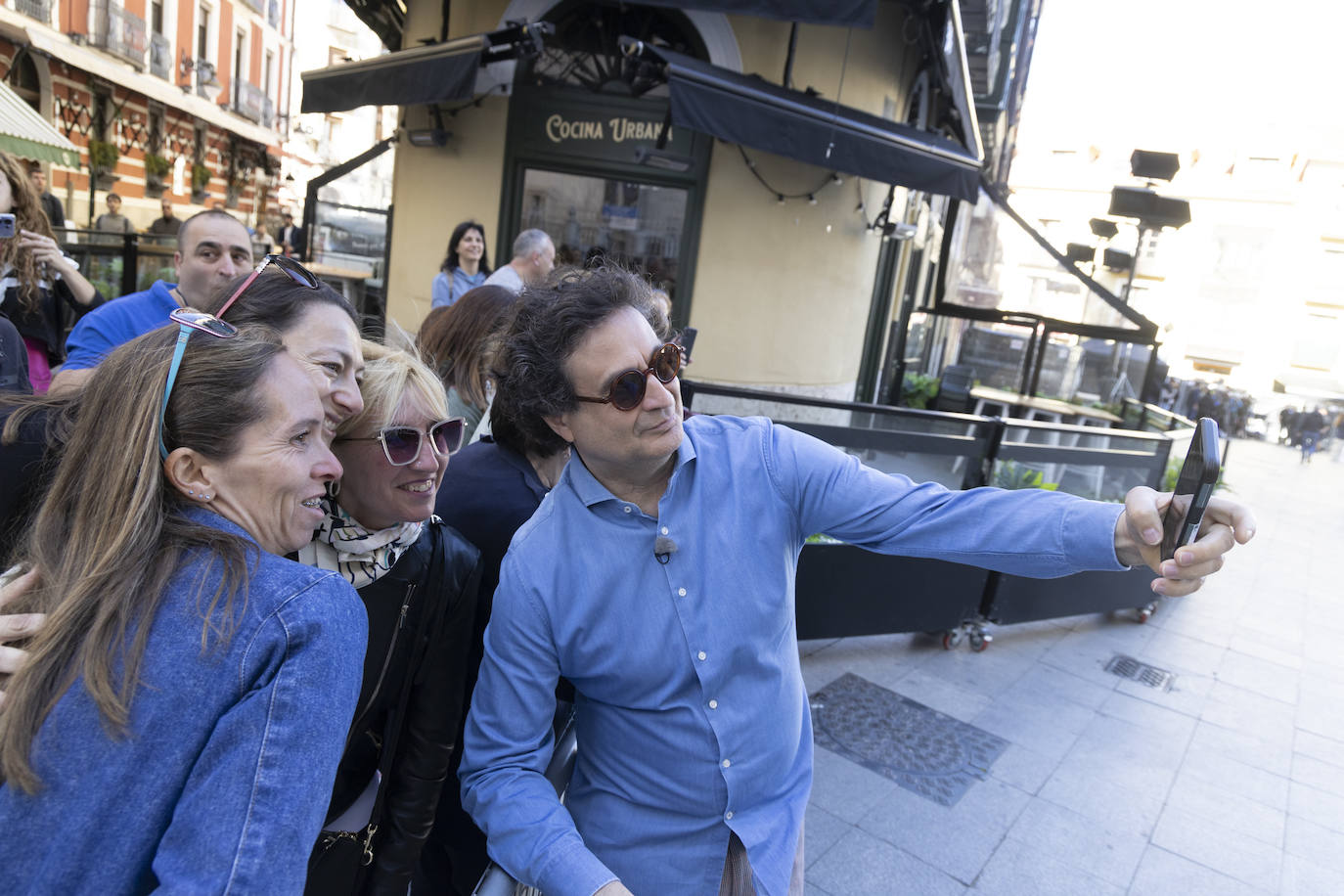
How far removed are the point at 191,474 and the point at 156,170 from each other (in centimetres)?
2246

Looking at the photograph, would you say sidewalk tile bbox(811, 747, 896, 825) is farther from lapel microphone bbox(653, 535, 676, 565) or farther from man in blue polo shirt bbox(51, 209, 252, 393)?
man in blue polo shirt bbox(51, 209, 252, 393)

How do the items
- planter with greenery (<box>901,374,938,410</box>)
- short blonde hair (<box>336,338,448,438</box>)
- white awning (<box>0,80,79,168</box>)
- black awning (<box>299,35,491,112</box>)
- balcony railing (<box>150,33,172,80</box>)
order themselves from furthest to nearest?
balcony railing (<box>150,33,172,80</box>)
planter with greenery (<box>901,374,938,410</box>)
black awning (<box>299,35,491,112</box>)
white awning (<box>0,80,79,168</box>)
short blonde hair (<box>336,338,448,438</box>)

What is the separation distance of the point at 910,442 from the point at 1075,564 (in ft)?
11.5

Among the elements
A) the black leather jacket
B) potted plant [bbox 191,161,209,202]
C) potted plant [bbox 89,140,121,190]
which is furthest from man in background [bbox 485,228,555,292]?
potted plant [bbox 191,161,209,202]

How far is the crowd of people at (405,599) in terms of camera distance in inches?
42.9

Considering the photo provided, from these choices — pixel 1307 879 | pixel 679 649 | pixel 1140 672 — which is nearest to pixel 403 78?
pixel 679 649

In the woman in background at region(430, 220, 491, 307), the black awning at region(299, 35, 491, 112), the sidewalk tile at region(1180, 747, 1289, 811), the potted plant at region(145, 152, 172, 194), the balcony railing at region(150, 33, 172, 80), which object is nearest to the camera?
the sidewalk tile at region(1180, 747, 1289, 811)

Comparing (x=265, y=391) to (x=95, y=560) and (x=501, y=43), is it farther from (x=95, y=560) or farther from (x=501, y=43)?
(x=501, y=43)

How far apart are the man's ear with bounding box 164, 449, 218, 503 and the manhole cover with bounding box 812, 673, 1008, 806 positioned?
3.43 m

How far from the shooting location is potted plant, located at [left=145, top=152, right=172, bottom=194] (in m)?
19.5

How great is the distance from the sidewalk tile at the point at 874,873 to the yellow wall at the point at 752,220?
223 inches

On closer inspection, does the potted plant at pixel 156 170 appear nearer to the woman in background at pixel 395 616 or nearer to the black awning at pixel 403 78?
the black awning at pixel 403 78

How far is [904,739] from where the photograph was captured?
425 cm

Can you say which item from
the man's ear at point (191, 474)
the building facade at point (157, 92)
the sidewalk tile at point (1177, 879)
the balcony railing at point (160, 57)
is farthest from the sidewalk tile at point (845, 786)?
the balcony railing at point (160, 57)
